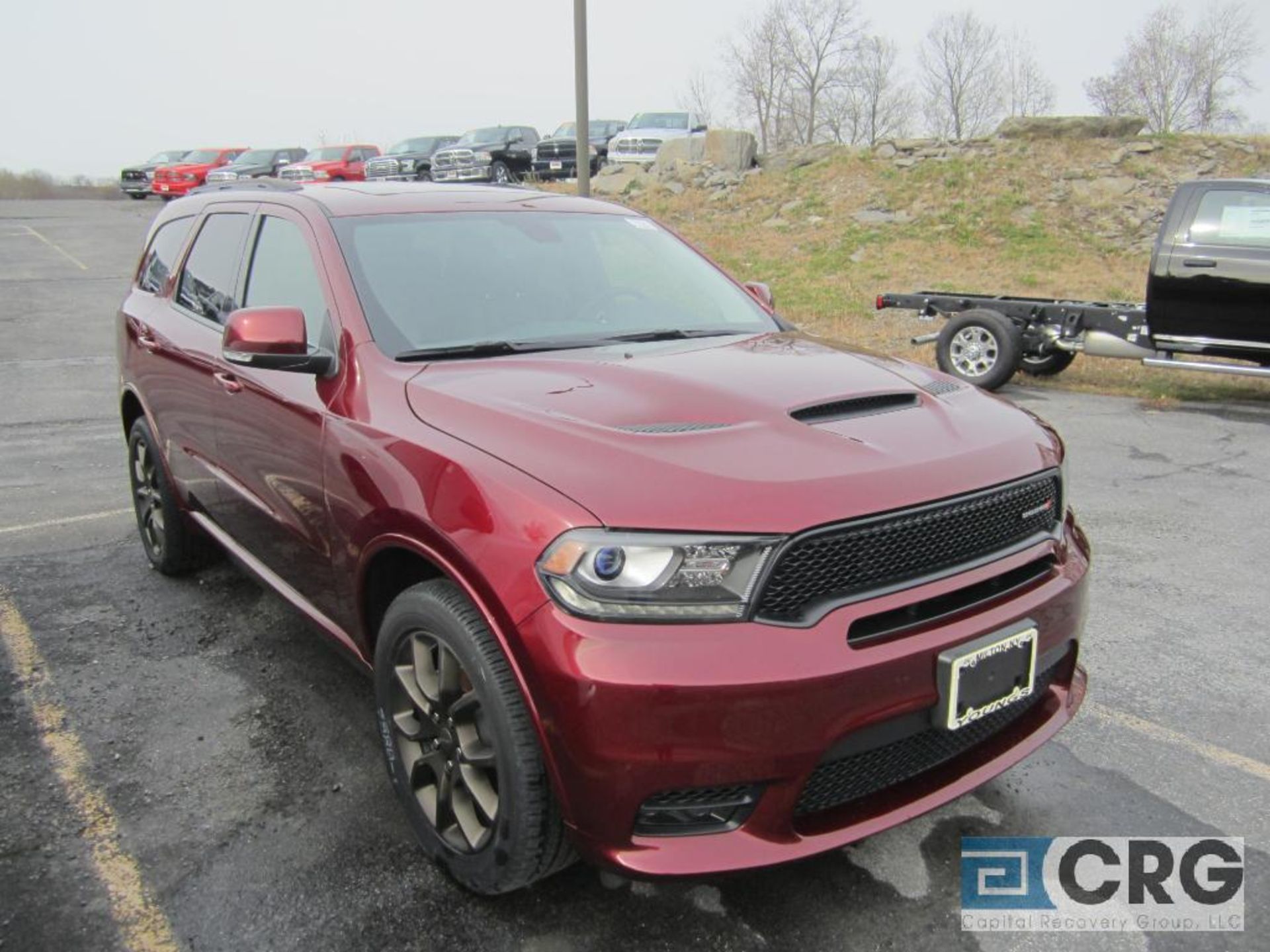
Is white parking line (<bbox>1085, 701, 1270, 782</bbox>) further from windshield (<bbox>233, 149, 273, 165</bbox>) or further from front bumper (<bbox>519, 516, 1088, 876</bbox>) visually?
windshield (<bbox>233, 149, 273, 165</bbox>)

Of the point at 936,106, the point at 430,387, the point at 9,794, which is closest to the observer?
the point at 430,387

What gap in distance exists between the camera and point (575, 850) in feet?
7.33

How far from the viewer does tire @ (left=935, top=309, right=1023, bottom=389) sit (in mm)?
9211

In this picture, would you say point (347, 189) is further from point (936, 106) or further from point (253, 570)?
point (936, 106)

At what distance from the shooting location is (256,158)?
32.2 m

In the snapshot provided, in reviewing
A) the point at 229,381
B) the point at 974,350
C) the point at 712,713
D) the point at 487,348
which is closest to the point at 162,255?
the point at 229,381

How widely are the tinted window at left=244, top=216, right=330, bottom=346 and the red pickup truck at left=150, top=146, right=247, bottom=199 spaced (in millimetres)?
32513

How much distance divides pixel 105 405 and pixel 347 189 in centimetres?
679

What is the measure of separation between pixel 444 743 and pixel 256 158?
1335 inches

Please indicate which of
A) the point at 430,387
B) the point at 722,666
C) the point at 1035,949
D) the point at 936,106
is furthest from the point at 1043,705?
the point at 936,106

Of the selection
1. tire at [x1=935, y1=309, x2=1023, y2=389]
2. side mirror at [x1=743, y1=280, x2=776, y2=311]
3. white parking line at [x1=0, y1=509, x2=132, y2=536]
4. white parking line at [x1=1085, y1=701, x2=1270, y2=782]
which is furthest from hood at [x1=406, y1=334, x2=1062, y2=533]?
tire at [x1=935, y1=309, x2=1023, y2=389]

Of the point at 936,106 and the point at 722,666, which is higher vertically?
the point at 936,106

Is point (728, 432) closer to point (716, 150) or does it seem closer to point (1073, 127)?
point (1073, 127)

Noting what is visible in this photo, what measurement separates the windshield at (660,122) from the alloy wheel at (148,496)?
2174cm
